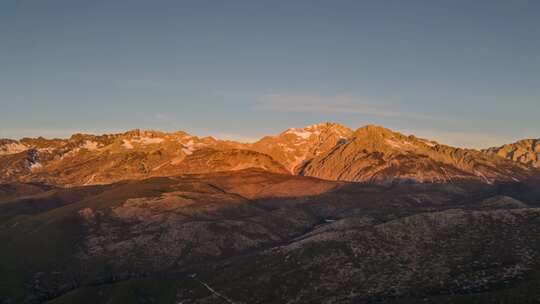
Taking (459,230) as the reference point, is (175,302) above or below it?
below

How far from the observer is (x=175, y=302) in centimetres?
14400

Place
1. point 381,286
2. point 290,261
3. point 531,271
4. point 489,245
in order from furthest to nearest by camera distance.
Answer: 1. point 290,261
2. point 489,245
3. point 381,286
4. point 531,271

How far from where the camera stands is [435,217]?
6462 inches

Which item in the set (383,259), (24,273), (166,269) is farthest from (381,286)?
(24,273)

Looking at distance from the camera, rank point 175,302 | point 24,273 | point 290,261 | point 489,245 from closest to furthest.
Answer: point 489,245 < point 175,302 < point 290,261 < point 24,273

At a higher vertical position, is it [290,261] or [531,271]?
[531,271]

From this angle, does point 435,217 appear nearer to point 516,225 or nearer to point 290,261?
point 516,225

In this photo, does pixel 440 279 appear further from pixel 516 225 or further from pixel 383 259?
pixel 516 225

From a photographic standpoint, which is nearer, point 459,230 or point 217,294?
point 217,294

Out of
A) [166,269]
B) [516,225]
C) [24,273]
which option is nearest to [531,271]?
[516,225]

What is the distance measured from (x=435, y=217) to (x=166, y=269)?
109m

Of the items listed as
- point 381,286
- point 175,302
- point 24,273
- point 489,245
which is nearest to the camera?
point 381,286

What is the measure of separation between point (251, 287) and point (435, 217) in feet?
229

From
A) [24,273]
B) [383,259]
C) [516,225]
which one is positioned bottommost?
[24,273]
